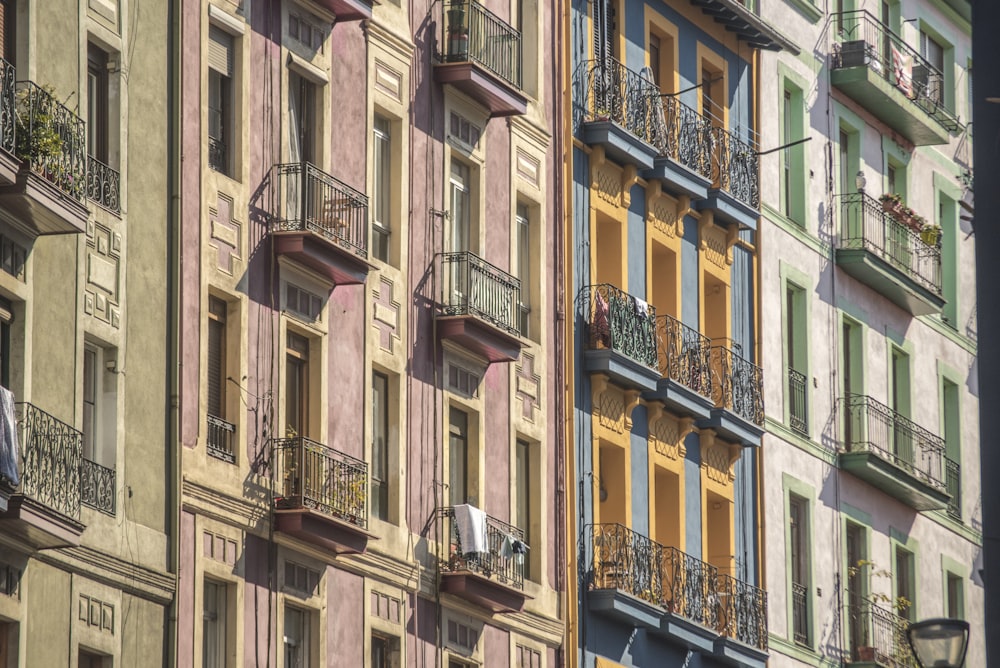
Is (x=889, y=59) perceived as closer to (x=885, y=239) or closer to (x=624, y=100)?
(x=885, y=239)

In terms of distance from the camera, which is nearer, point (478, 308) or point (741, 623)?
point (478, 308)

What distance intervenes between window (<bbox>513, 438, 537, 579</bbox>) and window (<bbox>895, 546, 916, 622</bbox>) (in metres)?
15.6

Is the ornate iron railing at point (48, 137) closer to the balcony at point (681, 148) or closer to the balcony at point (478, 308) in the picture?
the balcony at point (478, 308)

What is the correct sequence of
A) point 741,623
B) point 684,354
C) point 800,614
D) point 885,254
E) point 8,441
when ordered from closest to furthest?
point 8,441, point 684,354, point 741,623, point 800,614, point 885,254

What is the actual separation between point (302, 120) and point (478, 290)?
4.99 m

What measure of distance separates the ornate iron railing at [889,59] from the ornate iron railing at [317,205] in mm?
21650

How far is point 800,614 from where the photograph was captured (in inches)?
2014

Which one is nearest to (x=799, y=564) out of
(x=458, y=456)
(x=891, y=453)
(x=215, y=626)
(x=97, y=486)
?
(x=891, y=453)

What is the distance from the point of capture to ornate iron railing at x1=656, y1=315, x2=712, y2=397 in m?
46.3

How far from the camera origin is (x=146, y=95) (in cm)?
3238

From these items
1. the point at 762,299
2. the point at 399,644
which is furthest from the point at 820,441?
the point at 399,644

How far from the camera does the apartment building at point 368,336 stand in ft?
110

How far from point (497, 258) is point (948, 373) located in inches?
854

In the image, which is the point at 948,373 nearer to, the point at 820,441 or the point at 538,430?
the point at 820,441
